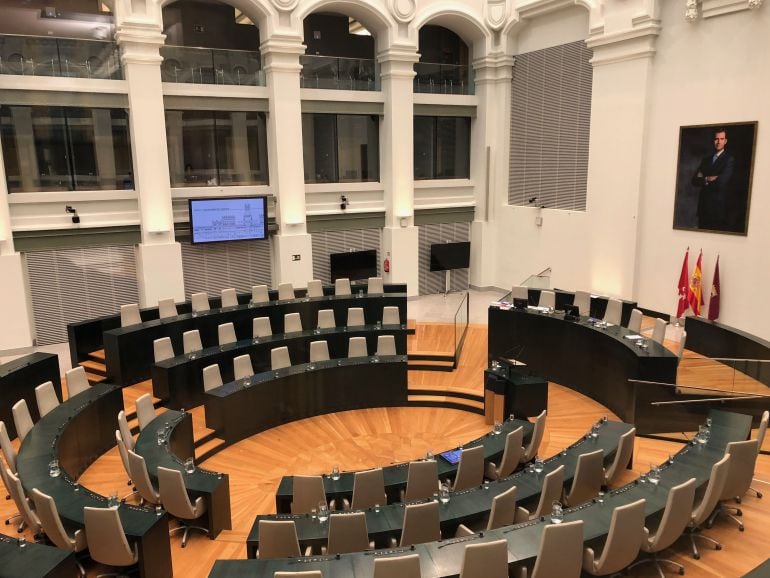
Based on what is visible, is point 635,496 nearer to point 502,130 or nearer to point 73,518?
point 73,518

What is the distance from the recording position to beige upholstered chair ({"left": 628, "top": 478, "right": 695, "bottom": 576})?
17.7ft

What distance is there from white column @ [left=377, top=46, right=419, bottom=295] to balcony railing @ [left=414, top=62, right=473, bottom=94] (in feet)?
3.14

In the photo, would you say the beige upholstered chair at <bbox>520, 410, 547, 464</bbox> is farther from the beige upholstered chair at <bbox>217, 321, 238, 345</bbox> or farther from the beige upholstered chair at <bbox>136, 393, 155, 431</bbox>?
the beige upholstered chair at <bbox>217, 321, 238, 345</bbox>

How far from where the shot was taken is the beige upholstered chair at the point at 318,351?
11.1 m

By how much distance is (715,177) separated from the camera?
12008mm

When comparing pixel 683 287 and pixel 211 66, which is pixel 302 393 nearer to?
pixel 683 287

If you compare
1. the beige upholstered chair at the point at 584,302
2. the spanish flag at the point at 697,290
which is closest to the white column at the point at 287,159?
the beige upholstered chair at the point at 584,302

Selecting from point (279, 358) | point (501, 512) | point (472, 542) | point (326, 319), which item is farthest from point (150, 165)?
point (472, 542)

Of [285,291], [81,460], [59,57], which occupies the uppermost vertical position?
[59,57]

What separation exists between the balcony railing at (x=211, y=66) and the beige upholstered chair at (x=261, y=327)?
632 cm

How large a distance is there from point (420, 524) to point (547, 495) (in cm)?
136

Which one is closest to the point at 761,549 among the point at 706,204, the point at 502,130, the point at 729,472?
the point at 729,472

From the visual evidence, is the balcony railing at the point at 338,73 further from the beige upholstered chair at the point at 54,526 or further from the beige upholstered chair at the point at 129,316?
the beige upholstered chair at the point at 54,526

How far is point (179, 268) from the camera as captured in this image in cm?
1463
